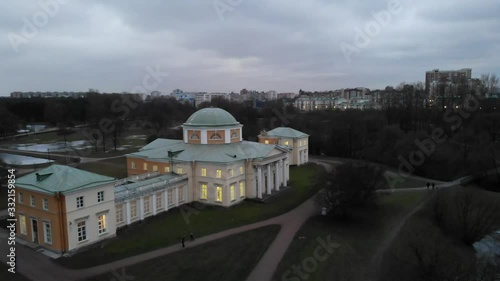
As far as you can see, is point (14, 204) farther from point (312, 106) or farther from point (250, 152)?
point (312, 106)

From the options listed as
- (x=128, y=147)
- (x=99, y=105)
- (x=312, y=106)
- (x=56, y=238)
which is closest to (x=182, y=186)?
(x=56, y=238)

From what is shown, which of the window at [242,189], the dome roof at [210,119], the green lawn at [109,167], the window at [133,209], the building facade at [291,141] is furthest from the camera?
the building facade at [291,141]

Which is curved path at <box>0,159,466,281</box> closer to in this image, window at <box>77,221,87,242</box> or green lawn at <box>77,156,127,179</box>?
window at <box>77,221,87,242</box>

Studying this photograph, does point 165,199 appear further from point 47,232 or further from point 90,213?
point 47,232

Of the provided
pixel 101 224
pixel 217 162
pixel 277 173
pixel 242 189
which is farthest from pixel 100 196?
pixel 277 173

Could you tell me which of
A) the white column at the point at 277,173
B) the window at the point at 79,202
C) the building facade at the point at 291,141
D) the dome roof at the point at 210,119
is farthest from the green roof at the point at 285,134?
the window at the point at 79,202

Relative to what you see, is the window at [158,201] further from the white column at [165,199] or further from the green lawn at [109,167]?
the green lawn at [109,167]
